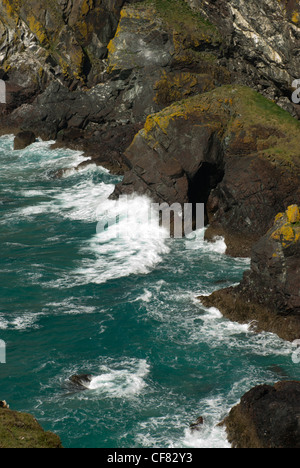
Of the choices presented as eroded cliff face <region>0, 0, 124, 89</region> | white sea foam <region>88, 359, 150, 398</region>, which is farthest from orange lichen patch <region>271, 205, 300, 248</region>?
eroded cliff face <region>0, 0, 124, 89</region>

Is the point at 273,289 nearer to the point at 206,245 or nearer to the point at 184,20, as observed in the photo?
the point at 206,245

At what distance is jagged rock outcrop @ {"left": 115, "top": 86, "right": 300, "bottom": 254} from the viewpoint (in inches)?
1294

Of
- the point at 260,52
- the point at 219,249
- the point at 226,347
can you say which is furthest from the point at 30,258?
the point at 260,52

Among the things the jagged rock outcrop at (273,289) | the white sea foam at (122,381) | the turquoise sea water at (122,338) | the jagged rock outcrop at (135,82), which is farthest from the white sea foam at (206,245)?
the jagged rock outcrop at (135,82)

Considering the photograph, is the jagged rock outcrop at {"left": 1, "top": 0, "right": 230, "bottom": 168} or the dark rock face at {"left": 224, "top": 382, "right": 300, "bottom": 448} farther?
the jagged rock outcrop at {"left": 1, "top": 0, "right": 230, "bottom": 168}

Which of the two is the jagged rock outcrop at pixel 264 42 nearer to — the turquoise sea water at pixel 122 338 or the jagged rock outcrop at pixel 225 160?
the jagged rock outcrop at pixel 225 160

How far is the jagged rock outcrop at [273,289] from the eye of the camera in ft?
79.0

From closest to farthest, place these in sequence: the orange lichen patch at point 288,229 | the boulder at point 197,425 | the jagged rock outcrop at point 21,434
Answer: the jagged rock outcrop at point 21,434
the boulder at point 197,425
the orange lichen patch at point 288,229

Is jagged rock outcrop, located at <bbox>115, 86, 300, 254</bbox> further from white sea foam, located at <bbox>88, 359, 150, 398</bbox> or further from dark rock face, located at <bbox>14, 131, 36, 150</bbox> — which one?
dark rock face, located at <bbox>14, 131, 36, 150</bbox>

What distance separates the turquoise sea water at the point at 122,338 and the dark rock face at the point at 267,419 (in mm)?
735

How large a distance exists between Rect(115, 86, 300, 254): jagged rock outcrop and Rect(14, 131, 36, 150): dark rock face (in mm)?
21517

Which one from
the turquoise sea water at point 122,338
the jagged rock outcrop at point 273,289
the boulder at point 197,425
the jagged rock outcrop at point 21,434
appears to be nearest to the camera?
the jagged rock outcrop at point 21,434
